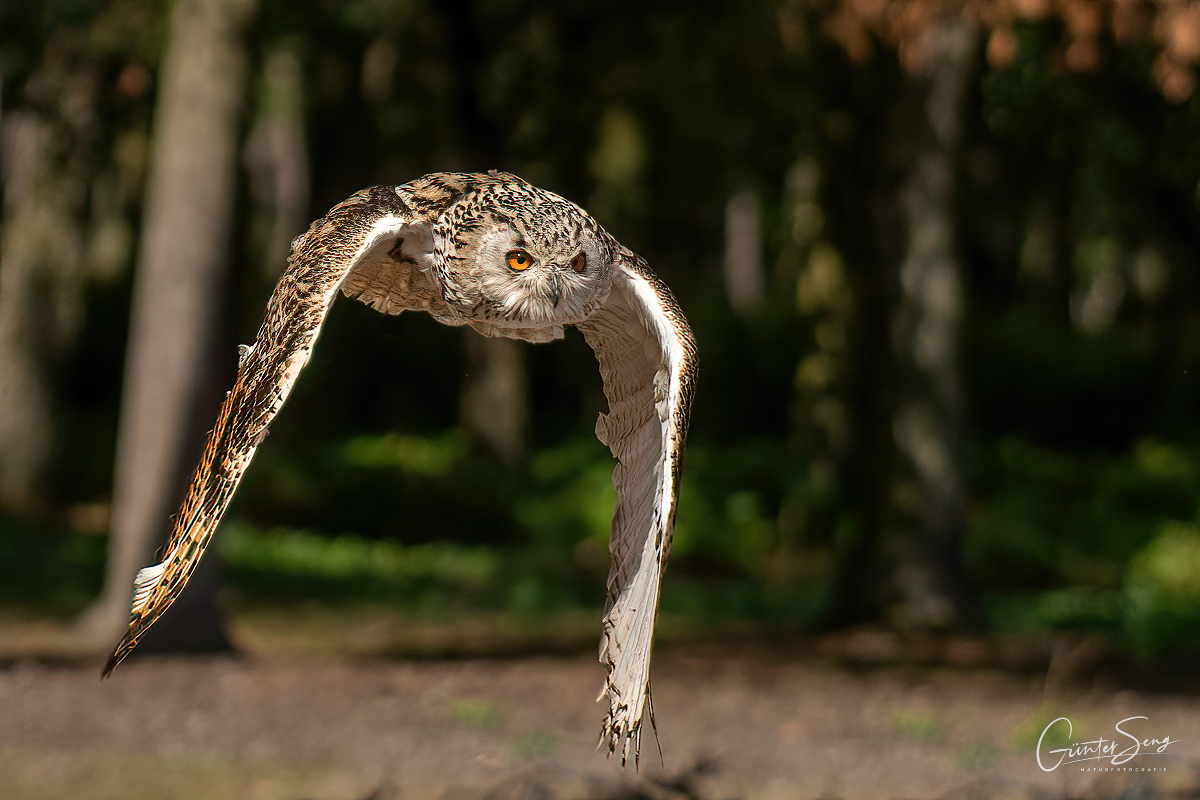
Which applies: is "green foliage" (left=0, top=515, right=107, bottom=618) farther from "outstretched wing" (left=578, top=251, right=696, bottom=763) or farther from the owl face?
the owl face

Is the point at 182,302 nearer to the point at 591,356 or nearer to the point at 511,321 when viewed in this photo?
the point at 591,356

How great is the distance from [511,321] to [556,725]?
13.3ft

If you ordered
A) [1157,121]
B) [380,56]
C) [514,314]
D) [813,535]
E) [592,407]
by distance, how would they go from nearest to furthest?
[514,314], [592,407], [1157,121], [813,535], [380,56]

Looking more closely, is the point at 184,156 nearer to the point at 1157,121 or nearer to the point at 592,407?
the point at 592,407

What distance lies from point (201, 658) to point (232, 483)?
225 inches

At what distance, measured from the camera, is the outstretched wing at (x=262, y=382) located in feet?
9.21

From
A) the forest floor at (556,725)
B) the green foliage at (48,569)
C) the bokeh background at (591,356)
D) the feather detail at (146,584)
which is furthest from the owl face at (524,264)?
the green foliage at (48,569)

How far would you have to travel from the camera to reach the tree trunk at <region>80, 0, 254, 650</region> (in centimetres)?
813

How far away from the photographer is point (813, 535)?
12.8 m

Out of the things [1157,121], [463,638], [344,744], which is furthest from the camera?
[463,638]

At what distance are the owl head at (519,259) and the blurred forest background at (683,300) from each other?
55cm

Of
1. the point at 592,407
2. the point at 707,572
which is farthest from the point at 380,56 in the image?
the point at 592,407

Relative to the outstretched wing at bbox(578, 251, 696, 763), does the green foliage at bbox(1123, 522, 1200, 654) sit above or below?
below

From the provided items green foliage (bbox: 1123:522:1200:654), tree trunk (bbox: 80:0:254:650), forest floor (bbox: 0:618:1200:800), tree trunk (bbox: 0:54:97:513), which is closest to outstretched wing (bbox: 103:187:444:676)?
forest floor (bbox: 0:618:1200:800)
